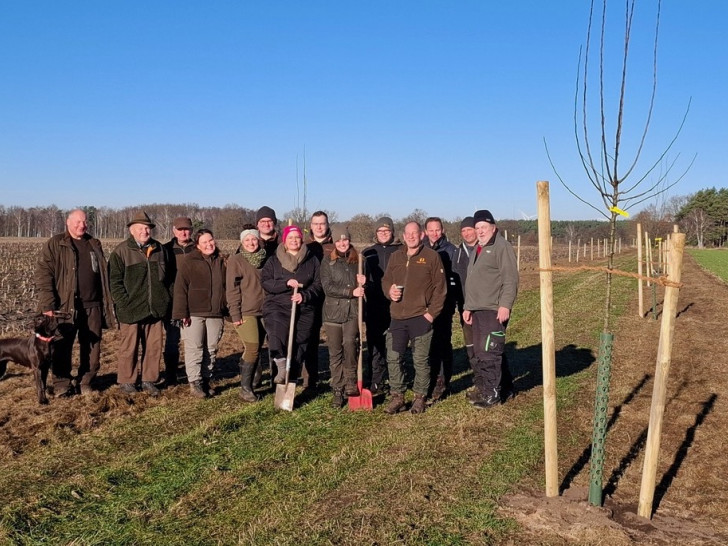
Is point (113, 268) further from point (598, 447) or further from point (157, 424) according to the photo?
point (598, 447)

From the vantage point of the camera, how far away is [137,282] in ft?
24.2

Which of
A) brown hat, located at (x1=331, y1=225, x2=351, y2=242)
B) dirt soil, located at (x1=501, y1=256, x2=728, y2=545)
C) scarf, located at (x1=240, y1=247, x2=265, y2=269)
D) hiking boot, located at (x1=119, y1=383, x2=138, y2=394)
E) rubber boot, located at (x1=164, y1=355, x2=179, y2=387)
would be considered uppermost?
brown hat, located at (x1=331, y1=225, x2=351, y2=242)

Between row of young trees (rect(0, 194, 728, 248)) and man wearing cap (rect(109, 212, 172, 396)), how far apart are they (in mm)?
37937

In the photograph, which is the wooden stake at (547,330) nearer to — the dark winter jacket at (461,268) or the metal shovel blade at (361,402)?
the metal shovel blade at (361,402)

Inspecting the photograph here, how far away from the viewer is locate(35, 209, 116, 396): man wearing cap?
7062 millimetres

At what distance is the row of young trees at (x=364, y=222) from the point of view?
210 feet

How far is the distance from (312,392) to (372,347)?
93cm

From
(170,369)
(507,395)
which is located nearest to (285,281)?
(170,369)

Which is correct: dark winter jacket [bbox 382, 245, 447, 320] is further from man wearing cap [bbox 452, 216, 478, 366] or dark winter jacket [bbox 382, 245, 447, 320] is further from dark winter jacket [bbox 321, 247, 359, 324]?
man wearing cap [bbox 452, 216, 478, 366]

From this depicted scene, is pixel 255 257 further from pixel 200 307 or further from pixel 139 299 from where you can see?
pixel 139 299

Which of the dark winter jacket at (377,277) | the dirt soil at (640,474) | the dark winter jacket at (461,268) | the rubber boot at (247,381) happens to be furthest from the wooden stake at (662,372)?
the rubber boot at (247,381)

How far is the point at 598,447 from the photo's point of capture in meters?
4.19

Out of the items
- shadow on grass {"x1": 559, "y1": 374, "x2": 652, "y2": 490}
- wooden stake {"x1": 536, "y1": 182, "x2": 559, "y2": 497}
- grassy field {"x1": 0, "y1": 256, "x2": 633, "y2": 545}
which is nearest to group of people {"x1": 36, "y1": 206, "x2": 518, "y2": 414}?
grassy field {"x1": 0, "y1": 256, "x2": 633, "y2": 545}

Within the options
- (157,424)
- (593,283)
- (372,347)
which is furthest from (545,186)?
(593,283)
